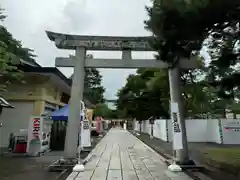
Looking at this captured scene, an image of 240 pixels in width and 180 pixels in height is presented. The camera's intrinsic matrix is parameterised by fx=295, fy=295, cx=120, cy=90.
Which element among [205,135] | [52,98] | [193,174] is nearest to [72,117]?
[193,174]

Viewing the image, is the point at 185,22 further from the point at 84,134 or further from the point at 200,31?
the point at 84,134

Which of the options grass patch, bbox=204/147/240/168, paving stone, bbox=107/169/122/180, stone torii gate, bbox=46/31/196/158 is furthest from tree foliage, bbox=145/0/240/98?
grass patch, bbox=204/147/240/168

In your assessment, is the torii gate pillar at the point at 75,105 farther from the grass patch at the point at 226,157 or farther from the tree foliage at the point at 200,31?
the grass patch at the point at 226,157

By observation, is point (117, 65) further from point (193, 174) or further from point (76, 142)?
point (193, 174)

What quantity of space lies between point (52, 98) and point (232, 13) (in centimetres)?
1586

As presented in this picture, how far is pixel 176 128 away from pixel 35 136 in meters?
7.20

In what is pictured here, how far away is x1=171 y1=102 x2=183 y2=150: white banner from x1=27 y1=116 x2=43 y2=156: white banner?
22.9 feet

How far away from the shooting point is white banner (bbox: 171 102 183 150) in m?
9.52

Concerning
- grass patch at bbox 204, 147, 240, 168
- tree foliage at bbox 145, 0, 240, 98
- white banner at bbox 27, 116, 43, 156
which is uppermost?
tree foliage at bbox 145, 0, 240, 98

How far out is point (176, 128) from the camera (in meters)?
9.75

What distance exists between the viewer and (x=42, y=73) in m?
16.0

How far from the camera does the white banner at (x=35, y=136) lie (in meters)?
13.8

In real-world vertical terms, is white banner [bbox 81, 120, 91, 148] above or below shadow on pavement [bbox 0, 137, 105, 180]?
above

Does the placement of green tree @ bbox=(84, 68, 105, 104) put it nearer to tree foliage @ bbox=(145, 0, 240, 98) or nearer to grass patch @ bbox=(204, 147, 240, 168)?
grass patch @ bbox=(204, 147, 240, 168)
